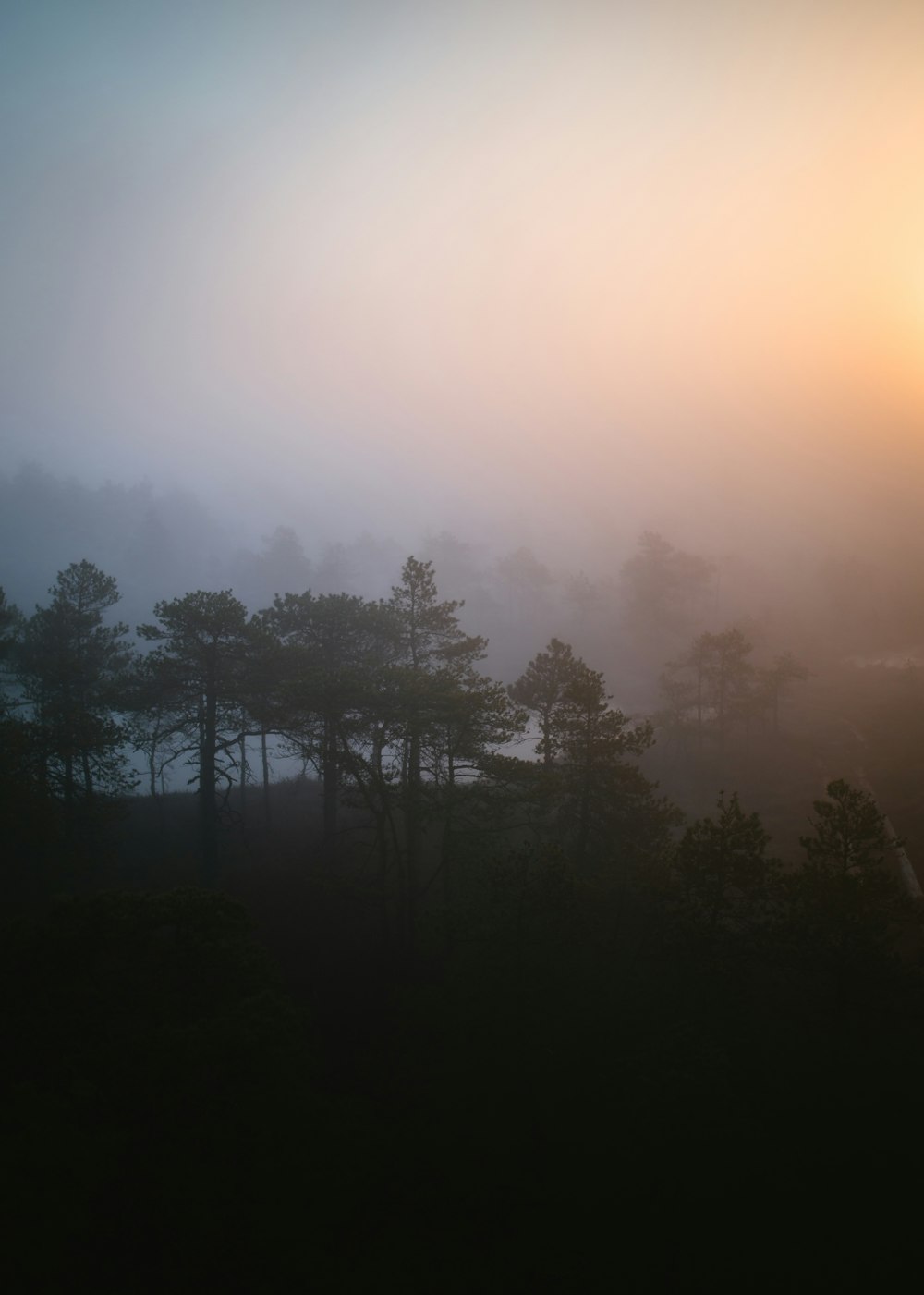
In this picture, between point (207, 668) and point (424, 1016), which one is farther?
point (207, 668)

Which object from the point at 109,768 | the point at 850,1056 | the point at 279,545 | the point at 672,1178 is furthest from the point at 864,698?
the point at 279,545

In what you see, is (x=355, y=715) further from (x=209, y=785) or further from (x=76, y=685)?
(x=76, y=685)

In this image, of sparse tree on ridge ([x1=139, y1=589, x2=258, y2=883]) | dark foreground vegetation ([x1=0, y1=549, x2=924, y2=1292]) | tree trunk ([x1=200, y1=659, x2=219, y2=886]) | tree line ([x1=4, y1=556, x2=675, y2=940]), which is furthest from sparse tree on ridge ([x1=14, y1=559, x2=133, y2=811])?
tree trunk ([x1=200, y1=659, x2=219, y2=886])

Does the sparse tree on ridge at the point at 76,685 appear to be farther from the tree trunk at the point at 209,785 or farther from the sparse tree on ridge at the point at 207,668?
the tree trunk at the point at 209,785

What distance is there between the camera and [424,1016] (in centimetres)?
1476

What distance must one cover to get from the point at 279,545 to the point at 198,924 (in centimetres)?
9223

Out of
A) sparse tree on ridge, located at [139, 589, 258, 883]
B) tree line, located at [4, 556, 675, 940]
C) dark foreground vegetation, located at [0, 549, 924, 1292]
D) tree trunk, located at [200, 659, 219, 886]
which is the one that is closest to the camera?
dark foreground vegetation, located at [0, 549, 924, 1292]

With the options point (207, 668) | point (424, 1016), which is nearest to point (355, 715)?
point (207, 668)

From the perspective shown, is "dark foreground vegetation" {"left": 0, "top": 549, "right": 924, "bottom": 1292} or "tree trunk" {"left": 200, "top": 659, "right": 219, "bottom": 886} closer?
"dark foreground vegetation" {"left": 0, "top": 549, "right": 924, "bottom": 1292}

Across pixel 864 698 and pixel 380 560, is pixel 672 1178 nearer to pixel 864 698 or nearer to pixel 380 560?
pixel 864 698

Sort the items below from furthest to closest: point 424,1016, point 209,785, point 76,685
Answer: point 76,685 → point 209,785 → point 424,1016

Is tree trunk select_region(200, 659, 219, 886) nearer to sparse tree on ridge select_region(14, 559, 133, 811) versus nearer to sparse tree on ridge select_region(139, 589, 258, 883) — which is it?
sparse tree on ridge select_region(139, 589, 258, 883)

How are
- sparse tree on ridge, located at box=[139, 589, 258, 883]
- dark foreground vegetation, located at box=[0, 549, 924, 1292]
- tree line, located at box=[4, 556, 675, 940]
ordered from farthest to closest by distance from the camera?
sparse tree on ridge, located at box=[139, 589, 258, 883] → tree line, located at box=[4, 556, 675, 940] → dark foreground vegetation, located at box=[0, 549, 924, 1292]

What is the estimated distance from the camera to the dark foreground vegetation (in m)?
8.41
